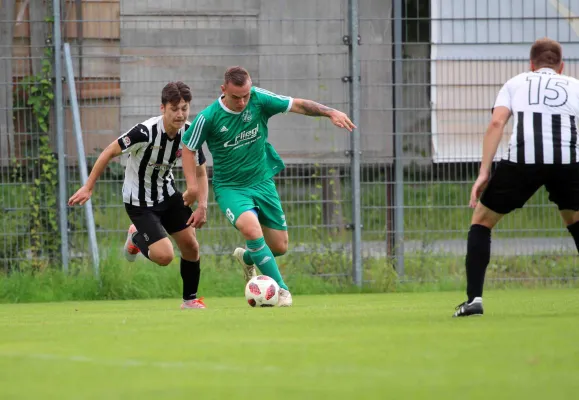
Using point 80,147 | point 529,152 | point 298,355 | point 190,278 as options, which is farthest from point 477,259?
point 80,147

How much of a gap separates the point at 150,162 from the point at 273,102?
1.22 meters

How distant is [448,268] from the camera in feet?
41.2

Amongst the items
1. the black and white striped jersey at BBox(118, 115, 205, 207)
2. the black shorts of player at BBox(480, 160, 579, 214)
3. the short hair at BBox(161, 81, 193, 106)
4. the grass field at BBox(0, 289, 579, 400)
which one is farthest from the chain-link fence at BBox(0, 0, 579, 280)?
the black shorts of player at BBox(480, 160, 579, 214)

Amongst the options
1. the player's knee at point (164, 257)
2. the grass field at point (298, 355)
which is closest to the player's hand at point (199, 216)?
the player's knee at point (164, 257)

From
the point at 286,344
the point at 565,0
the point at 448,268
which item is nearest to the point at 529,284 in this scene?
the point at 448,268

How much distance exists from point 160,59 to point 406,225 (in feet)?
10.5

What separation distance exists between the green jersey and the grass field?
5.32ft

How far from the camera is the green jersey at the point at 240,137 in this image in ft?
30.2

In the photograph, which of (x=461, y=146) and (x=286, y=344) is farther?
(x=461, y=146)

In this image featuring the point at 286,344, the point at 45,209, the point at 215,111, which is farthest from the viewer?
the point at 45,209

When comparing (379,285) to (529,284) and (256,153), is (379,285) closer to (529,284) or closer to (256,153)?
(529,284)

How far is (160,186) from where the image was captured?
9.84m

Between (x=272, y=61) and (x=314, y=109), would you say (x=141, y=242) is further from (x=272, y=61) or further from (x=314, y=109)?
(x=272, y=61)

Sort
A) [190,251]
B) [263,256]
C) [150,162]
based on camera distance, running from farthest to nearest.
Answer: [190,251]
[150,162]
[263,256]
